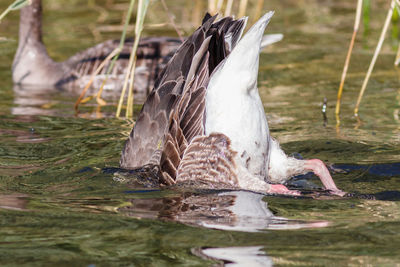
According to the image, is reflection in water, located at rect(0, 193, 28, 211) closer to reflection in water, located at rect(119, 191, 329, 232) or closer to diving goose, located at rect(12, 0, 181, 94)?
reflection in water, located at rect(119, 191, 329, 232)

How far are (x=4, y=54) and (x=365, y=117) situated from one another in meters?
6.93

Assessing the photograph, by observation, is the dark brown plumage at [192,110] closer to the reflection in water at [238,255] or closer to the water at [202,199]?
the water at [202,199]

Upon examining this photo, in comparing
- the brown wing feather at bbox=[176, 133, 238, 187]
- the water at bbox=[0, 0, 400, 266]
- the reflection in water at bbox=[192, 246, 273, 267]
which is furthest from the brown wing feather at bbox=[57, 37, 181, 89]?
the reflection in water at bbox=[192, 246, 273, 267]

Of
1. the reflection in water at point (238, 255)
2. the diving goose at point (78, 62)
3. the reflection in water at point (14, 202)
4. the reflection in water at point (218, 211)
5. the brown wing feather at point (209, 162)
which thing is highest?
the diving goose at point (78, 62)

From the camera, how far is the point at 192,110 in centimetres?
554

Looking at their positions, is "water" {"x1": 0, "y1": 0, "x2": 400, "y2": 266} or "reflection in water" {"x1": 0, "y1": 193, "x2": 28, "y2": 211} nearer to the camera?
"water" {"x1": 0, "y1": 0, "x2": 400, "y2": 266}

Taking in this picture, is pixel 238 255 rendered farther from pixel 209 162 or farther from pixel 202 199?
pixel 209 162

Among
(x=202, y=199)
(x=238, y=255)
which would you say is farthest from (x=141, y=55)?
(x=238, y=255)

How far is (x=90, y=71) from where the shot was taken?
1032 centimetres

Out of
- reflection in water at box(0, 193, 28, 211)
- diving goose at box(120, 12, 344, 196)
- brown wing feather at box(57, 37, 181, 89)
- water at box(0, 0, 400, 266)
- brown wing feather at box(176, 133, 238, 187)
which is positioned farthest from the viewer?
brown wing feather at box(57, 37, 181, 89)

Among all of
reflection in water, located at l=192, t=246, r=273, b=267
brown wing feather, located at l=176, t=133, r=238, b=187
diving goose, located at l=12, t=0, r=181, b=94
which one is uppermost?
diving goose, located at l=12, t=0, r=181, b=94

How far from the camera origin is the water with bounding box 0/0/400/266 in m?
4.14

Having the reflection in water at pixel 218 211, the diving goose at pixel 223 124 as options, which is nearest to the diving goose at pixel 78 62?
the diving goose at pixel 223 124

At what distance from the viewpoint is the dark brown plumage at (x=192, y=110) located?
18.2 feet
